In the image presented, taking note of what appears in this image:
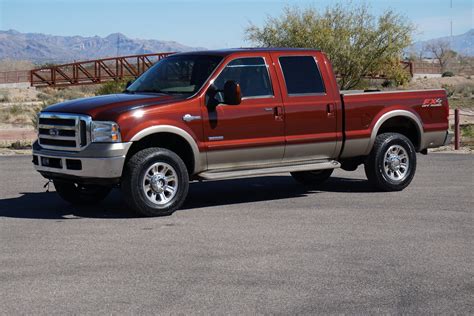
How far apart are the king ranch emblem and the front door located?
2.75 meters

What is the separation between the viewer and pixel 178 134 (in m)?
11.3

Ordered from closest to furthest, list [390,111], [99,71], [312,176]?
[390,111]
[312,176]
[99,71]

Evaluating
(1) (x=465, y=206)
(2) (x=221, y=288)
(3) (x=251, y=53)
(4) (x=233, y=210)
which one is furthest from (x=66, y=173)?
(1) (x=465, y=206)

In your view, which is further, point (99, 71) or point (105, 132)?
point (99, 71)

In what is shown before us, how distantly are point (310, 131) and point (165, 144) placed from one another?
2040 millimetres

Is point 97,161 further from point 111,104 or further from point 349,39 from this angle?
point 349,39

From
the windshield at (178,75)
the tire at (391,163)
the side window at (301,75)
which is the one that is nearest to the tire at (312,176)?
the tire at (391,163)

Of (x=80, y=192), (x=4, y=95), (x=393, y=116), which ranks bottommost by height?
(x=4, y=95)

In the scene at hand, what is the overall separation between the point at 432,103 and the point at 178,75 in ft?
13.5

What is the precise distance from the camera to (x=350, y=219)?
10914 millimetres

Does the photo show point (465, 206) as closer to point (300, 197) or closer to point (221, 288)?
point (300, 197)

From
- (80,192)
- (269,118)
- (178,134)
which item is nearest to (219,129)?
(178,134)

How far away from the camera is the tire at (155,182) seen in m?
11.0

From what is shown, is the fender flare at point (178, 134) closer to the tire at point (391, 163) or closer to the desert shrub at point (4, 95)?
the tire at point (391, 163)
